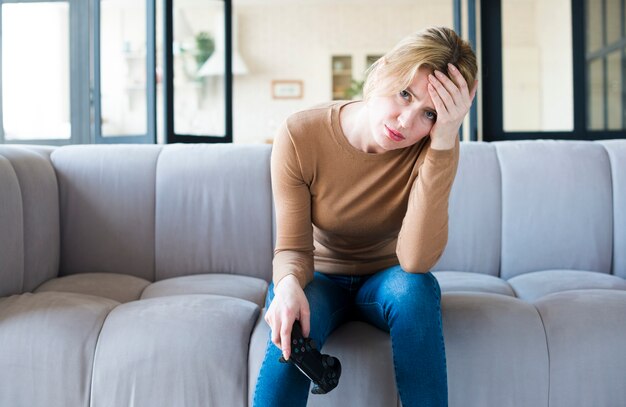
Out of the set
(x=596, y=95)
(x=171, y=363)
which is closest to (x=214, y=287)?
(x=171, y=363)

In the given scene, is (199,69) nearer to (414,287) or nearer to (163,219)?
(163,219)

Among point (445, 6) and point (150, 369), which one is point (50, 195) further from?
point (445, 6)

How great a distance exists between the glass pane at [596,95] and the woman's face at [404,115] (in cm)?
270

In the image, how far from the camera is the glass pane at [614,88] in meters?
3.86

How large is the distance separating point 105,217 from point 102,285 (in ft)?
1.03

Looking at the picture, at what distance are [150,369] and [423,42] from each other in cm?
89

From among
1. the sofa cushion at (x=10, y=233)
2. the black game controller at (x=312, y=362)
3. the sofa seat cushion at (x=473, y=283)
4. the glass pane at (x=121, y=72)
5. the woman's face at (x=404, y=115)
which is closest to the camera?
the black game controller at (x=312, y=362)

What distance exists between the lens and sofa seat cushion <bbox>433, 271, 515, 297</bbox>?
69.8 inches

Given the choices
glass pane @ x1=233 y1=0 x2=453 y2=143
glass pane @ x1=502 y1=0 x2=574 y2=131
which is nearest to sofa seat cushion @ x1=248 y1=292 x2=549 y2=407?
glass pane @ x1=502 y1=0 x2=574 y2=131

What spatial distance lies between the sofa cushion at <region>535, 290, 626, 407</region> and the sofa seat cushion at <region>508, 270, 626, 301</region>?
0.85 feet

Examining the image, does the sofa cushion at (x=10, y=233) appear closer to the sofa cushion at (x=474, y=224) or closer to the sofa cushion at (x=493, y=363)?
the sofa cushion at (x=493, y=363)

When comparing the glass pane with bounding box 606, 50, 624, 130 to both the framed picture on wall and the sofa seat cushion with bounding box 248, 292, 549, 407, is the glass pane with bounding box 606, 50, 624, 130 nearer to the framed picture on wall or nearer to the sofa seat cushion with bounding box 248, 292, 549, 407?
the sofa seat cushion with bounding box 248, 292, 549, 407

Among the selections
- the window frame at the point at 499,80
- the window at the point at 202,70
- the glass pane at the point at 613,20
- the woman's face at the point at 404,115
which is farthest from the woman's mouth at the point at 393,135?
the glass pane at the point at 613,20

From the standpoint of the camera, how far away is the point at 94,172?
2.13 metres
